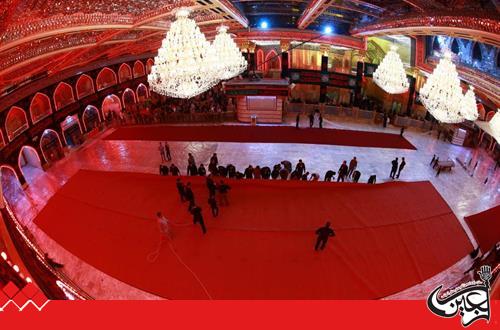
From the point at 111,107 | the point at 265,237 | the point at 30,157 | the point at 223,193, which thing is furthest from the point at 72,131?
the point at 265,237

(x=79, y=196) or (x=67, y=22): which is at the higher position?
(x=67, y=22)

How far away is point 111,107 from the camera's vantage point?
53.5 feet

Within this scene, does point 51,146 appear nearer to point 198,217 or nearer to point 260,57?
point 198,217

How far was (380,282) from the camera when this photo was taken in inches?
230

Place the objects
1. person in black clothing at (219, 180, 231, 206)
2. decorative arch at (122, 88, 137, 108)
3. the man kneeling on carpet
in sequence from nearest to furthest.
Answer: the man kneeling on carpet, person in black clothing at (219, 180, 231, 206), decorative arch at (122, 88, 137, 108)

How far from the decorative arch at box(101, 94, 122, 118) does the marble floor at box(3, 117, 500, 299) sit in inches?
146

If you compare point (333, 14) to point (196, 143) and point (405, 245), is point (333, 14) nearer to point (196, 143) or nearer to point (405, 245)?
point (196, 143)

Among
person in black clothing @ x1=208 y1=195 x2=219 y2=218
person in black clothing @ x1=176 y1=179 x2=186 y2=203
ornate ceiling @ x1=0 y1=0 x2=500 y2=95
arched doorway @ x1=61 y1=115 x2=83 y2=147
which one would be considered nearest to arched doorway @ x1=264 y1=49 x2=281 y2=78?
ornate ceiling @ x1=0 y1=0 x2=500 y2=95

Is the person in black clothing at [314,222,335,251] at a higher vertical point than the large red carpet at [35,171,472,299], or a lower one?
higher

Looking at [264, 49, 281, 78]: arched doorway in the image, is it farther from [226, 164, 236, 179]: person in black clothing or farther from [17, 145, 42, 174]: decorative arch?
[17, 145, 42, 174]: decorative arch

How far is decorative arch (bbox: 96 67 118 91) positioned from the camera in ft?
49.5

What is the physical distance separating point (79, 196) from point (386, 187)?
8096 mm

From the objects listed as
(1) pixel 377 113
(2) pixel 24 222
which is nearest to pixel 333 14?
(1) pixel 377 113

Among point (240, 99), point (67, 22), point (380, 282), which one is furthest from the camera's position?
point (240, 99)
